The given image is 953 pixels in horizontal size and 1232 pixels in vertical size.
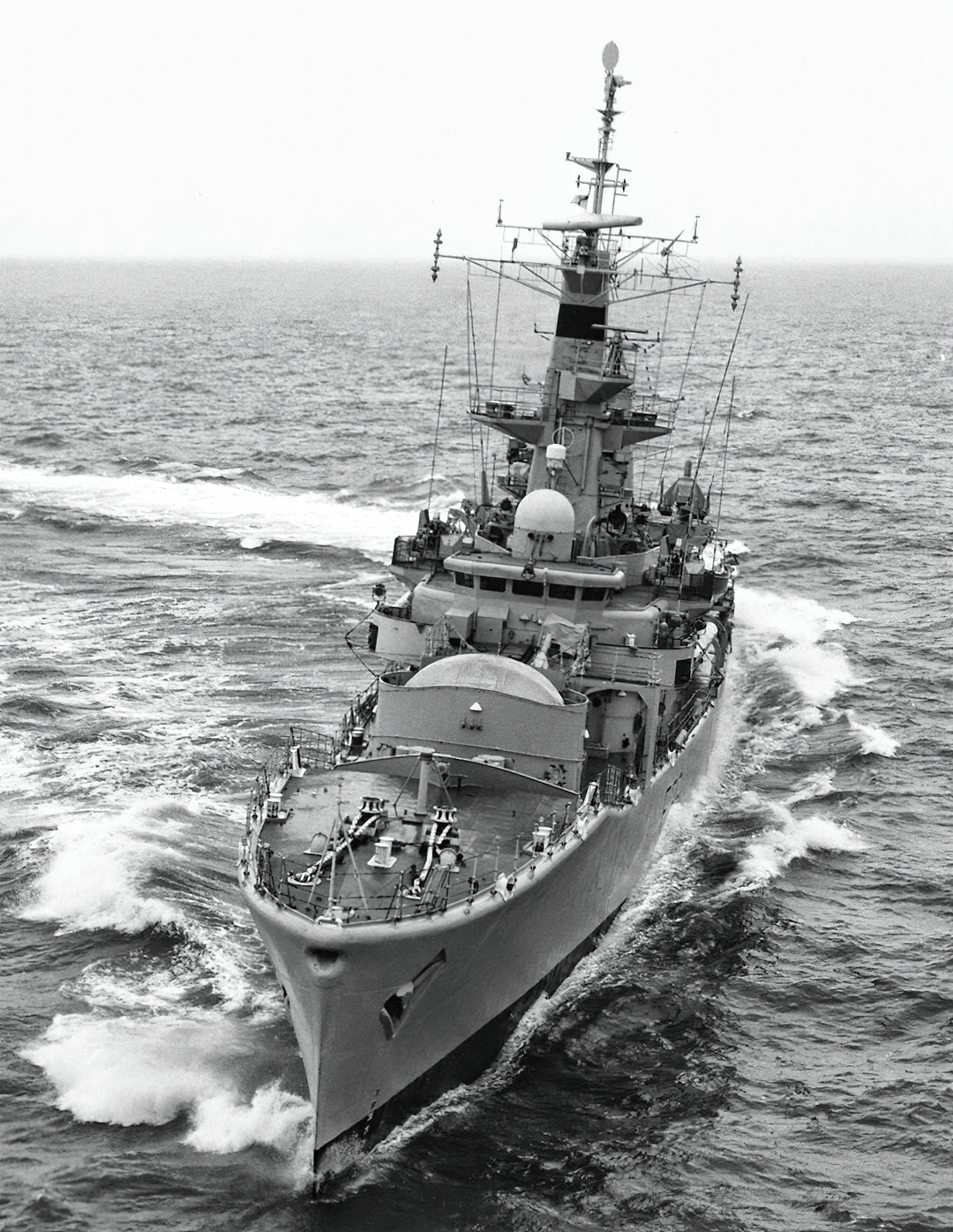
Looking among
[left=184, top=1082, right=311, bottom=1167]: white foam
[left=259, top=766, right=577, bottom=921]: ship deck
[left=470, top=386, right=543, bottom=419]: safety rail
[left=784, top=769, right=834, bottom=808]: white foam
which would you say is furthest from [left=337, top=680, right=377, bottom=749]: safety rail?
[left=784, top=769, right=834, bottom=808]: white foam

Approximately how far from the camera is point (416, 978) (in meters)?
18.5

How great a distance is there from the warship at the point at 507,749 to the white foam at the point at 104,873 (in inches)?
87.5

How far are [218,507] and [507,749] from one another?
32.2 m

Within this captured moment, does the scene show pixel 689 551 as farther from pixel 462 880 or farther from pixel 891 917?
pixel 462 880

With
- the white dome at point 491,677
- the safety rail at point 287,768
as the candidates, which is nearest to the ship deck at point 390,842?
the safety rail at point 287,768

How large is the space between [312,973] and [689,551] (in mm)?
17368

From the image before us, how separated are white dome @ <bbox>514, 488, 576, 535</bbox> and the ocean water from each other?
599 centimetres

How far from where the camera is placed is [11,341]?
110875 millimetres

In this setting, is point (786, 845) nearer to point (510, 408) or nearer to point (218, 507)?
point (510, 408)

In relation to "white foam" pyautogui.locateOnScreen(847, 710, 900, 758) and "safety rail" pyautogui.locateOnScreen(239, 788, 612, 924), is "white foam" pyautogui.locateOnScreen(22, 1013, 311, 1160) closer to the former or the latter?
"safety rail" pyautogui.locateOnScreen(239, 788, 612, 924)

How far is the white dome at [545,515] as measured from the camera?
90.4ft

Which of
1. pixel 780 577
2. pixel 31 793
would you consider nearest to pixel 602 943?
pixel 31 793

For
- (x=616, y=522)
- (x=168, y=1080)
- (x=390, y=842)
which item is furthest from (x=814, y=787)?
(x=168, y=1080)

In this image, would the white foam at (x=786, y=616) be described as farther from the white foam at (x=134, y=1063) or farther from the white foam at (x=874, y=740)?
the white foam at (x=134, y=1063)
